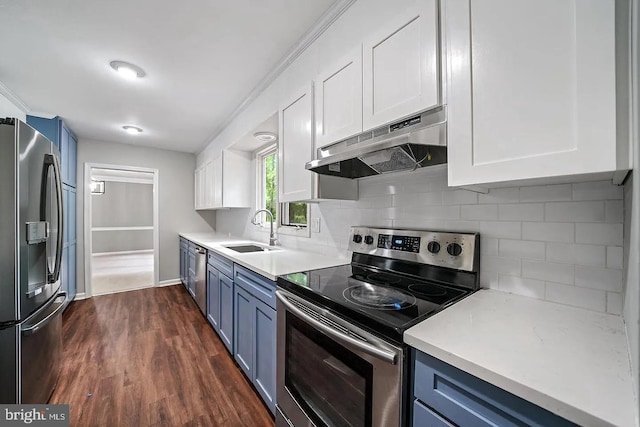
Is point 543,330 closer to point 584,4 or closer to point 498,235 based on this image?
point 498,235

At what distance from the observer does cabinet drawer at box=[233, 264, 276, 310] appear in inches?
55.8

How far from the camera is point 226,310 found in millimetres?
2141

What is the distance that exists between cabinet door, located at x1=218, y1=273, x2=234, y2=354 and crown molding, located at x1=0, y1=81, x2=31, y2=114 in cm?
265

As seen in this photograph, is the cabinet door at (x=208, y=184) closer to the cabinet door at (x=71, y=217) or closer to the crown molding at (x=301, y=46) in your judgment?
the crown molding at (x=301, y=46)

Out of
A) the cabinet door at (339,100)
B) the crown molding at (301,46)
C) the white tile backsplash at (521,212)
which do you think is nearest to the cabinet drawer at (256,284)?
the cabinet door at (339,100)

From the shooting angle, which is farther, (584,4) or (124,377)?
(124,377)

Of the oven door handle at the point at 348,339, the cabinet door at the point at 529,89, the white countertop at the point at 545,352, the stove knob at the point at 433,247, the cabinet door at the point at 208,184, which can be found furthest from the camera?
the cabinet door at the point at 208,184

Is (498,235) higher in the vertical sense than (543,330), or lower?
higher

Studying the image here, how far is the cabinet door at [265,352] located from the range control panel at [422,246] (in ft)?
2.24

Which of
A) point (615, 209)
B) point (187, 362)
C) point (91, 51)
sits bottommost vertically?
point (187, 362)

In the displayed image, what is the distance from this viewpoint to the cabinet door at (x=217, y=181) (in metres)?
3.38

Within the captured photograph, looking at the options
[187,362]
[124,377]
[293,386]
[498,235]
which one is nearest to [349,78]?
[498,235]

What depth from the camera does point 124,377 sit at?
1.89 m

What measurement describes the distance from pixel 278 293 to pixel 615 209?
4.43 feet
